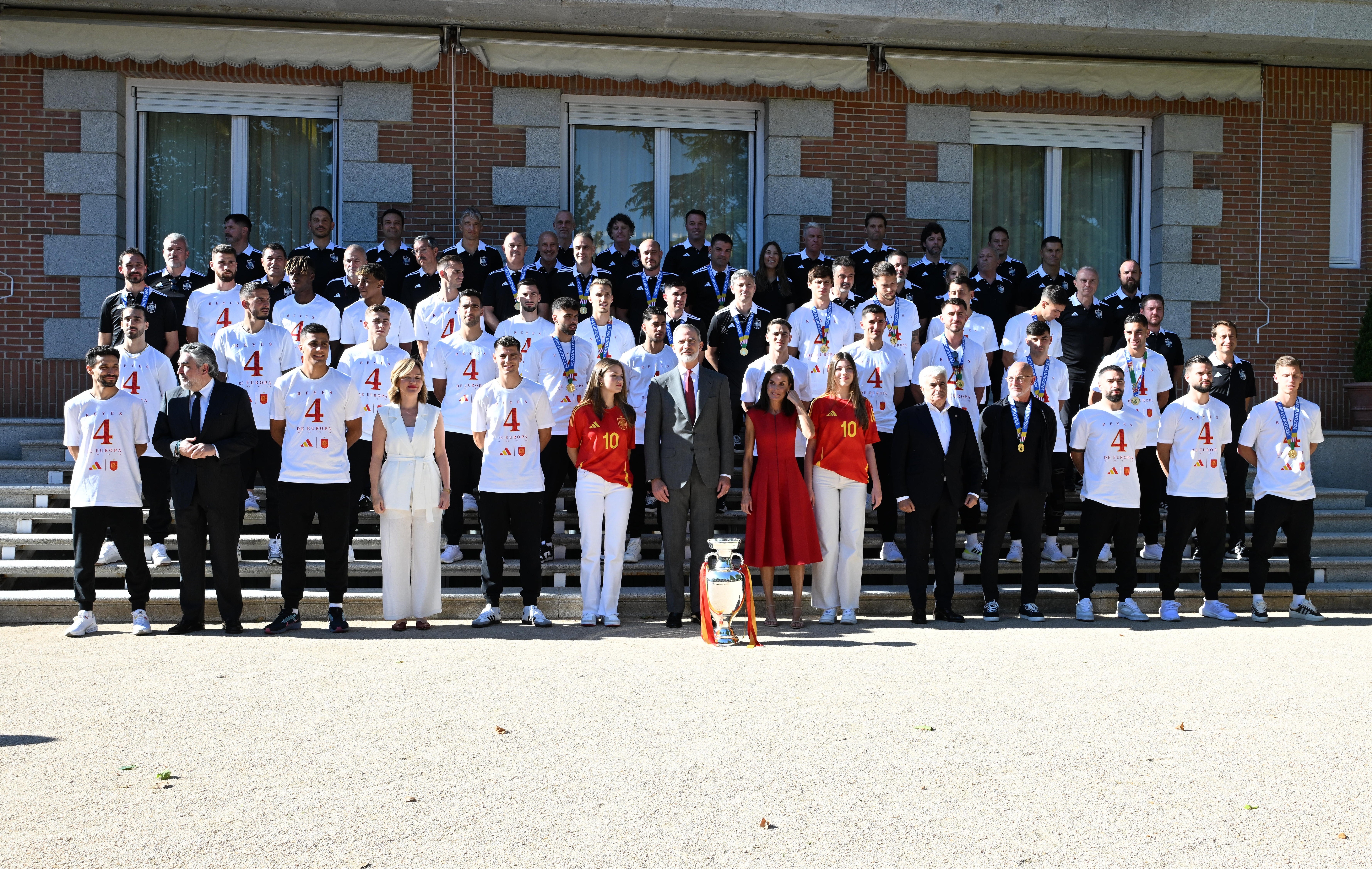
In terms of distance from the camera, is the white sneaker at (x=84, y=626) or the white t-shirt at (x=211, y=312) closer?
the white sneaker at (x=84, y=626)

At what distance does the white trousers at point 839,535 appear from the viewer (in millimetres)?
8906

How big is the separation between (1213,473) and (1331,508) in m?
3.29

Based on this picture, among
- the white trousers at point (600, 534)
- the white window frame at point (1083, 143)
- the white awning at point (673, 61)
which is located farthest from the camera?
the white window frame at point (1083, 143)

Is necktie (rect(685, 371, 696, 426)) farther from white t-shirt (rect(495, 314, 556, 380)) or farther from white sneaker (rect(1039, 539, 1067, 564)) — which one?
white sneaker (rect(1039, 539, 1067, 564))

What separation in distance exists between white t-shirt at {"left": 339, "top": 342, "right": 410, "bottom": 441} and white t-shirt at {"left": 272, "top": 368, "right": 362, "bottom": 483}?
719 millimetres

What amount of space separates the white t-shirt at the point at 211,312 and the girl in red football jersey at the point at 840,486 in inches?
193

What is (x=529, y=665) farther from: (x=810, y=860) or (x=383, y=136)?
(x=383, y=136)

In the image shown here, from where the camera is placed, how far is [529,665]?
7.11m

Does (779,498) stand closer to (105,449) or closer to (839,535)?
(839,535)

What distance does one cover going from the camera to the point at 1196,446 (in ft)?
31.2

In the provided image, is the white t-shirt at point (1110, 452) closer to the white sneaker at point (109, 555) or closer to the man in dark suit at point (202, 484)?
the man in dark suit at point (202, 484)

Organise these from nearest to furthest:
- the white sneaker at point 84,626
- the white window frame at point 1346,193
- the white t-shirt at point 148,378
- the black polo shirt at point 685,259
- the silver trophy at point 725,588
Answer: the silver trophy at point 725,588, the white sneaker at point 84,626, the white t-shirt at point 148,378, the black polo shirt at point 685,259, the white window frame at point 1346,193

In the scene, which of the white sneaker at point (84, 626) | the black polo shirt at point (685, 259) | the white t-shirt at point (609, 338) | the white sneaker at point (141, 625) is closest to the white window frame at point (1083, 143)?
the black polo shirt at point (685, 259)

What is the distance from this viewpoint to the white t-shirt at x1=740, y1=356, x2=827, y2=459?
30.1 ft
